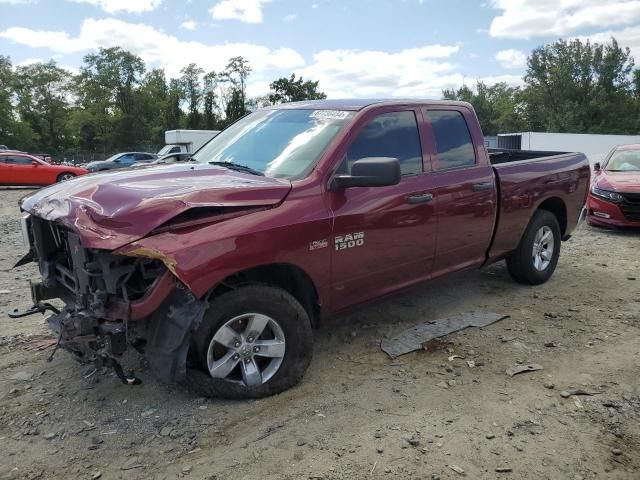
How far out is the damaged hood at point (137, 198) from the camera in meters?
2.75

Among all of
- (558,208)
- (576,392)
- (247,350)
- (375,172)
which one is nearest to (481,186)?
A: (375,172)

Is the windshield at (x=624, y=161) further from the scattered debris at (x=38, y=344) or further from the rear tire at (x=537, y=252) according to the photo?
the scattered debris at (x=38, y=344)

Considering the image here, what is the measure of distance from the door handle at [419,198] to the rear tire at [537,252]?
6.04 feet

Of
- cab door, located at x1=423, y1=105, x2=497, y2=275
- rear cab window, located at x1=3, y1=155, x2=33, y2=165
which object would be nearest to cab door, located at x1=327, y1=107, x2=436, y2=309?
cab door, located at x1=423, y1=105, x2=497, y2=275

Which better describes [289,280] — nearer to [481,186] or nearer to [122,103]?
[481,186]

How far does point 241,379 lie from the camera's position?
3.29m

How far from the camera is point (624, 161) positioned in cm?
997

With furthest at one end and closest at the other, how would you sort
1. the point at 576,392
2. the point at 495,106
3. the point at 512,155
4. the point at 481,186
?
the point at 495,106
the point at 512,155
the point at 481,186
the point at 576,392

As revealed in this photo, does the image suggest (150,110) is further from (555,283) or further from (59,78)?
(555,283)

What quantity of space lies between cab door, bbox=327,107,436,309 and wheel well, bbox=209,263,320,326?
17 cm

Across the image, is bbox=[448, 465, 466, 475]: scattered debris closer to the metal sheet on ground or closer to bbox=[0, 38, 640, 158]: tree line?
the metal sheet on ground

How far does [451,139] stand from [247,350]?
2.60 metres

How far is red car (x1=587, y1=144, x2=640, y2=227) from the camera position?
339 inches

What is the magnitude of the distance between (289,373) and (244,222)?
106cm
